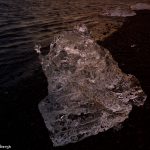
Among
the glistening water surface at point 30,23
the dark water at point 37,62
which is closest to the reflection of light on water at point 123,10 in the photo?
the glistening water surface at point 30,23

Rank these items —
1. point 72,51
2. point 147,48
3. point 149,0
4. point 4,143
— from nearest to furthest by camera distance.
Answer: point 4,143
point 72,51
point 147,48
point 149,0

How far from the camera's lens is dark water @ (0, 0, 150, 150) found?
620cm

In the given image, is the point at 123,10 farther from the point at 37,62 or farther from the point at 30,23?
the point at 37,62

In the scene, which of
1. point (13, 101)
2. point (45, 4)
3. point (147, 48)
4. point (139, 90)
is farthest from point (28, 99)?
point (45, 4)

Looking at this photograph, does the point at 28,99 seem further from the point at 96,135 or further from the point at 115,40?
the point at 115,40

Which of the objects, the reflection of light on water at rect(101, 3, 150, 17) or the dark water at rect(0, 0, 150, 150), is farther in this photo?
the reflection of light on water at rect(101, 3, 150, 17)

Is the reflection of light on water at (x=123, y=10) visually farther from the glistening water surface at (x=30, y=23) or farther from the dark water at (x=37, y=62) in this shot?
the dark water at (x=37, y=62)

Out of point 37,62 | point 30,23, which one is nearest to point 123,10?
point 30,23

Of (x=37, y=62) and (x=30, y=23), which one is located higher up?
(x=30, y=23)

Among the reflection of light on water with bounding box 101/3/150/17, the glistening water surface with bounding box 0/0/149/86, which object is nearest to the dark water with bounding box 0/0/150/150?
the glistening water surface with bounding box 0/0/149/86

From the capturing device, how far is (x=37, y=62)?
389 inches

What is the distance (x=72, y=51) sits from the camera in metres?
8.88

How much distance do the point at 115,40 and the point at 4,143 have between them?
747 centimetres

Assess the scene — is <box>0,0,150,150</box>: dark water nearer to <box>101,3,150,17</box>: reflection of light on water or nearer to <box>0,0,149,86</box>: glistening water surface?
<box>0,0,149,86</box>: glistening water surface
